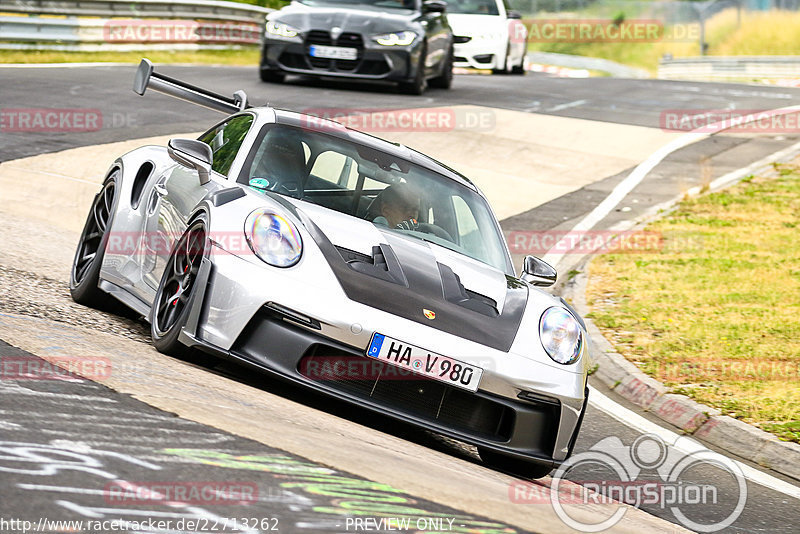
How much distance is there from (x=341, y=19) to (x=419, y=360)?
13.3 meters

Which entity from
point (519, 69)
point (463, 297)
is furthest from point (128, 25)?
point (463, 297)

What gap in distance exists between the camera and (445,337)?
16.0 ft

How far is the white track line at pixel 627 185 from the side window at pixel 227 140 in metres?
4.86

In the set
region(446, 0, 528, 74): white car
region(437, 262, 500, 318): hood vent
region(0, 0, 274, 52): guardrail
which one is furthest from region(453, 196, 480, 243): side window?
region(446, 0, 528, 74): white car

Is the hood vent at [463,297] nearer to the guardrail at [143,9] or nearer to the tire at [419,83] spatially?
the tire at [419,83]

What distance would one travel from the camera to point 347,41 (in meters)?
17.5

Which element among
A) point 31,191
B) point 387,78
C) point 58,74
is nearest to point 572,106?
point 387,78

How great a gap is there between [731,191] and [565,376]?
10.2 meters

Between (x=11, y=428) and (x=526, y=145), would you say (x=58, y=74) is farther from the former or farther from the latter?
(x=11, y=428)

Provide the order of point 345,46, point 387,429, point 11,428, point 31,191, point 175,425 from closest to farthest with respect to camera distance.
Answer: point 11,428
point 175,425
point 387,429
point 31,191
point 345,46

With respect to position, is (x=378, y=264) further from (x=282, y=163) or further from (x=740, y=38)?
(x=740, y=38)

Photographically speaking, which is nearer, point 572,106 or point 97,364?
point 97,364

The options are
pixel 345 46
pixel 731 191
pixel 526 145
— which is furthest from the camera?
pixel 345 46

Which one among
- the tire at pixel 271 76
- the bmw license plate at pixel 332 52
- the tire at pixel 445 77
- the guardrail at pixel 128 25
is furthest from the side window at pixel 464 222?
the guardrail at pixel 128 25
